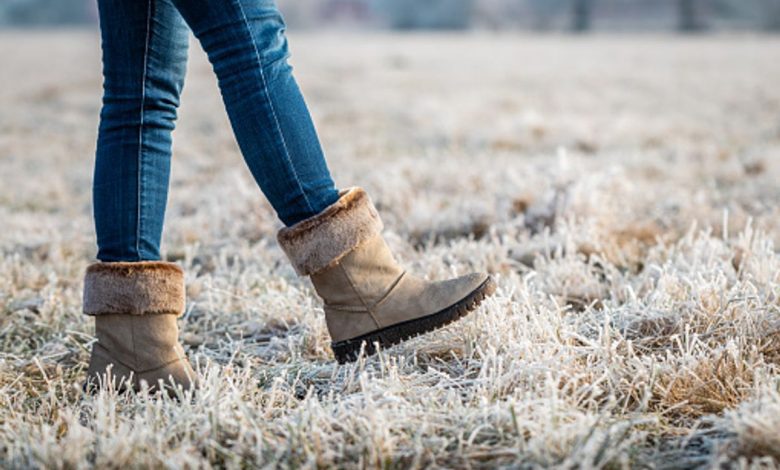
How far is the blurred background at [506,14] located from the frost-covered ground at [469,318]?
33902 millimetres

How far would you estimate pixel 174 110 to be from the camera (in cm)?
185

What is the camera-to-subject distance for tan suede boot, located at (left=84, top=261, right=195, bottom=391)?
1.78 meters

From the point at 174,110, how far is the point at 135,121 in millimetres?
110

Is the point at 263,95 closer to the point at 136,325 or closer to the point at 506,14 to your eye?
the point at 136,325

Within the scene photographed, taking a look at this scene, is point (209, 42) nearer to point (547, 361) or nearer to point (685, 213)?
point (547, 361)

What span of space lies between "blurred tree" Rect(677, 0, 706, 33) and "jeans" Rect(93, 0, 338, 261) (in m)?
37.3

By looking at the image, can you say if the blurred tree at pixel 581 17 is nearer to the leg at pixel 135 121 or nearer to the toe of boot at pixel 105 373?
the leg at pixel 135 121

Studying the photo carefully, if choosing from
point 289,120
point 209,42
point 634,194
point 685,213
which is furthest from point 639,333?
point 634,194

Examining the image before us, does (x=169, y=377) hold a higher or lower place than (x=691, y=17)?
lower

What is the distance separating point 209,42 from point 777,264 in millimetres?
1705

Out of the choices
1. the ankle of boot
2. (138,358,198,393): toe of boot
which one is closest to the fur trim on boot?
(138,358,198,393): toe of boot

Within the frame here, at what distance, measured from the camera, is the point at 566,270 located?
2.59m

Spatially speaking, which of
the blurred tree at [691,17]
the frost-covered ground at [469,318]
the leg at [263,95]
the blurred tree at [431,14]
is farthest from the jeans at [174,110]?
the blurred tree at [431,14]

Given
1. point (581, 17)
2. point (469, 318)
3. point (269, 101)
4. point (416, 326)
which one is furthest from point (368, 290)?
point (581, 17)
